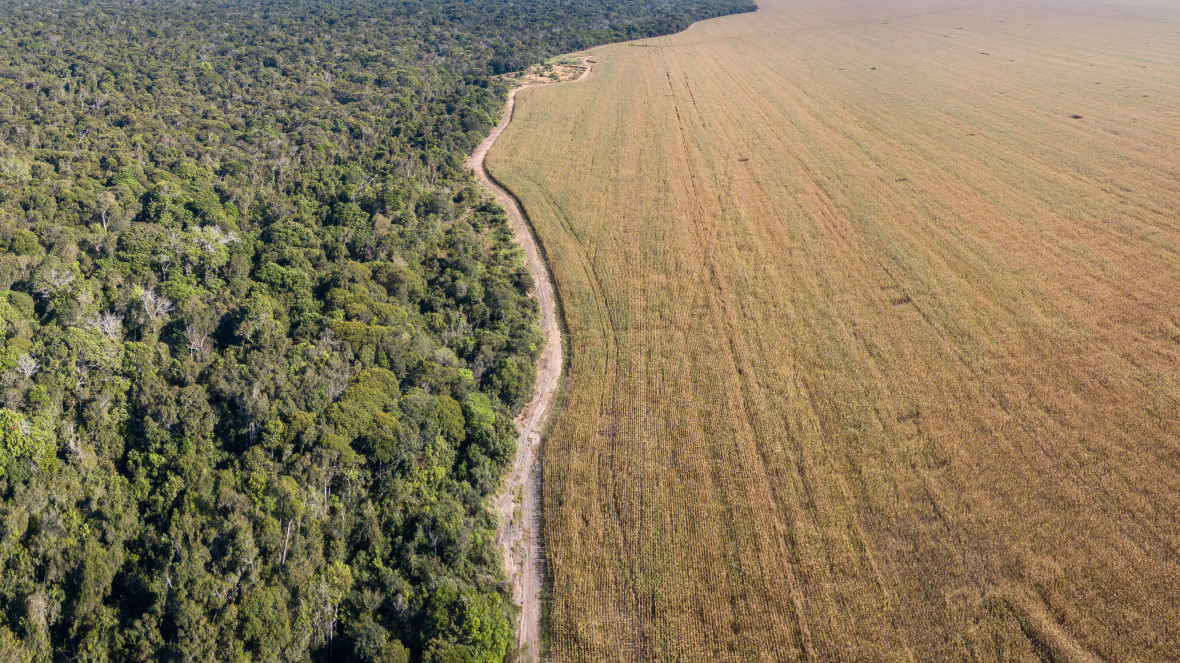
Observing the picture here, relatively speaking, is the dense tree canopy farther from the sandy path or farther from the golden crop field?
the golden crop field

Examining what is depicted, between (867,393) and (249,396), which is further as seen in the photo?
(867,393)

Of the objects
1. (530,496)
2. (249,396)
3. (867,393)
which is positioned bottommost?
(867,393)

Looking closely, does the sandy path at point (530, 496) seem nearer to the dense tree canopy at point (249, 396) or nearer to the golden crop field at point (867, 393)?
the golden crop field at point (867, 393)

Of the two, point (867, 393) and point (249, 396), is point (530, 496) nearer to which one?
point (249, 396)

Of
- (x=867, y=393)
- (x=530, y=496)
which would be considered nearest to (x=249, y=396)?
(x=530, y=496)

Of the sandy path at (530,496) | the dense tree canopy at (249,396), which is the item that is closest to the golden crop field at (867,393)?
the sandy path at (530,496)

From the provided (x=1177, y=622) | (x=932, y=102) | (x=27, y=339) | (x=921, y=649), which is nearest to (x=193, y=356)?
(x=27, y=339)
